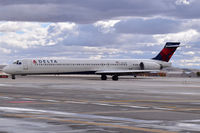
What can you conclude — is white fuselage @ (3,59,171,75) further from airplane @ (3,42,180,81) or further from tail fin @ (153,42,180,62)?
tail fin @ (153,42,180,62)

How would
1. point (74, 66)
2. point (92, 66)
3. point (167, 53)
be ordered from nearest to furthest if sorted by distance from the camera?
point (74, 66), point (92, 66), point (167, 53)

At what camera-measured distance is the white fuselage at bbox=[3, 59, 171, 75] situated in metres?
67.8

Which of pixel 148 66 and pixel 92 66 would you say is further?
pixel 148 66

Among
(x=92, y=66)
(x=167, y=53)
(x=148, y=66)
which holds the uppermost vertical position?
(x=167, y=53)

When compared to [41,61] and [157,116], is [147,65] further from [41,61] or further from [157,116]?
[157,116]

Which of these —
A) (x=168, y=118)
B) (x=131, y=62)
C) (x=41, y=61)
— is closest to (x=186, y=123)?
(x=168, y=118)

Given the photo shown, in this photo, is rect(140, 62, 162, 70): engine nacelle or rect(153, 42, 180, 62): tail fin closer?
rect(140, 62, 162, 70): engine nacelle

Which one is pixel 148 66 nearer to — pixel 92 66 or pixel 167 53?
pixel 167 53

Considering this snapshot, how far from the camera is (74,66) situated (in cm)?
7088

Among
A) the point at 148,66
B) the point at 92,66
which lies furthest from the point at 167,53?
the point at 92,66

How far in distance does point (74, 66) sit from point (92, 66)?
3599mm

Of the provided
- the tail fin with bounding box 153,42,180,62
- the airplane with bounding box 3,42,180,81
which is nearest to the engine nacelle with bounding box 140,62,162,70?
the airplane with bounding box 3,42,180,81

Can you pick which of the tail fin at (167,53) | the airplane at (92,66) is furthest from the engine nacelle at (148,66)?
the tail fin at (167,53)

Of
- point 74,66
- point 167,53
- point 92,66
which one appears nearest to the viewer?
point 74,66
